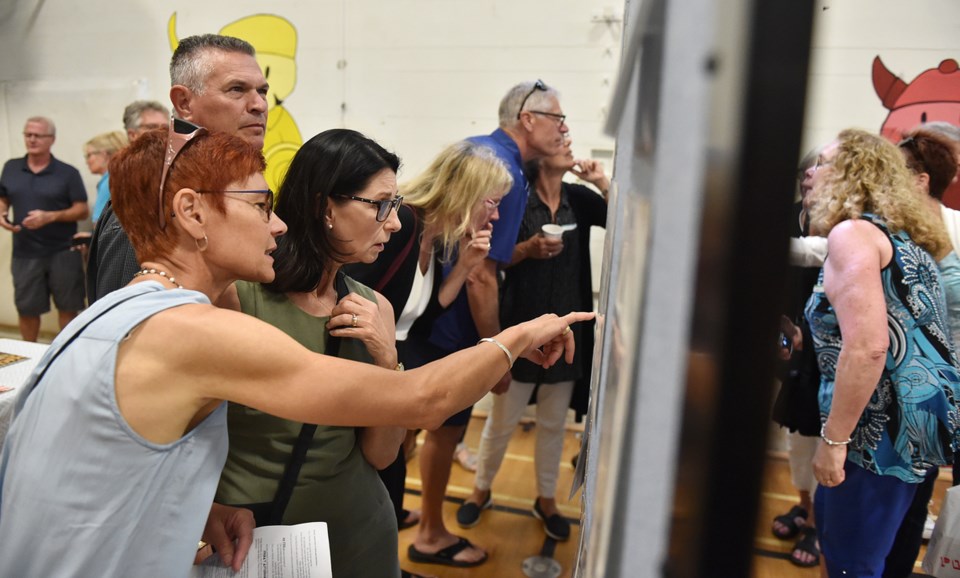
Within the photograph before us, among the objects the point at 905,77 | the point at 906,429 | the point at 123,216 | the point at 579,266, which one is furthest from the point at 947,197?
the point at 123,216

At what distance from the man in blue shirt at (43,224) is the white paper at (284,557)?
4.85 metres

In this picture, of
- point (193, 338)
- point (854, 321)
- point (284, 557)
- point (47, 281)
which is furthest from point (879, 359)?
point (47, 281)

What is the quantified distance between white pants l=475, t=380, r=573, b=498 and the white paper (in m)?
1.82

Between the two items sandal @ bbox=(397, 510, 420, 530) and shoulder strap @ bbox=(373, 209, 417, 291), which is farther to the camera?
sandal @ bbox=(397, 510, 420, 530)

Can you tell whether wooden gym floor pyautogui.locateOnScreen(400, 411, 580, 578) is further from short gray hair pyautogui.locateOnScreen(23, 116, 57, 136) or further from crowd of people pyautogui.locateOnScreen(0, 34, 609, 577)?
short gray hair pyautogui.locateOnScreen(23, 116, 57, 136)

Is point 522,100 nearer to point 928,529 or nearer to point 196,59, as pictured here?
point 196,59

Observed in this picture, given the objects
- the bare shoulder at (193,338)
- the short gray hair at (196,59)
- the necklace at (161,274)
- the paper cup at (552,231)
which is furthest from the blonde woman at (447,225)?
the bare shoulder at (193,338)

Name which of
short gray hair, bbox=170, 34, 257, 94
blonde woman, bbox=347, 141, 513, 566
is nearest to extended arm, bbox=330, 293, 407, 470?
blonde woman, bbox=347, 141, 513, 566

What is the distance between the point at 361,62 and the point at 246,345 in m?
4.24

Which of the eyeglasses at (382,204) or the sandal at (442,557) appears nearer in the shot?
the eyeglasses at (382,204)

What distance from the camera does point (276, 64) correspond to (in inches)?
195

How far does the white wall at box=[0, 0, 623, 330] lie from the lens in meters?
4.39

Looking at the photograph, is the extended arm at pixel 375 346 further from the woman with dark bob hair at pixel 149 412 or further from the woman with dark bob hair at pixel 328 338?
the woman with dark bob hair at pixel 149 412

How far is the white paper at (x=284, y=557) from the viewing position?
1.16 m
